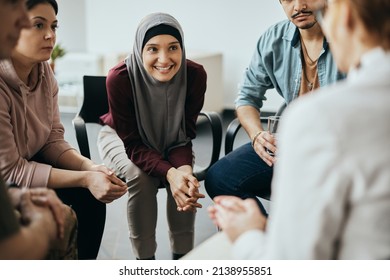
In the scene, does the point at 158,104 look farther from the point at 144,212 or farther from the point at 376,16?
the point at 376,16

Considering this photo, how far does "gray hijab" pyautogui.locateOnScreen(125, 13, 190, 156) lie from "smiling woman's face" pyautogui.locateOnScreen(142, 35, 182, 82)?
0.04m

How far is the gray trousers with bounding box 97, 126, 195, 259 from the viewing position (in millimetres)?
1977

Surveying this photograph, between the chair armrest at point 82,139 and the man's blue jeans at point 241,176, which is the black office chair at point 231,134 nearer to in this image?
the man's blue jeans at point 241,176

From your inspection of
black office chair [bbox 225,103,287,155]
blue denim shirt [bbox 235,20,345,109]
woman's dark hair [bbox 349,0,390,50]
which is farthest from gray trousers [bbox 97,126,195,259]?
woman's dark hair [bbox 349,0,390,50]

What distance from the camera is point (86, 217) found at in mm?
1811

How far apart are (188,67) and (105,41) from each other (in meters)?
3.62

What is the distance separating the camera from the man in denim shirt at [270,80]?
6.28 feet

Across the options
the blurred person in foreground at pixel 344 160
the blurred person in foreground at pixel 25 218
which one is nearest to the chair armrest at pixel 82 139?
the blurred person in foreground at pixel 25 218

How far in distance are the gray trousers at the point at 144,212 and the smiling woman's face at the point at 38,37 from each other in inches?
21.1

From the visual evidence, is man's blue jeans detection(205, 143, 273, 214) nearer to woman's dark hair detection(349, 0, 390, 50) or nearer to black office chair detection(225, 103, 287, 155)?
black office chair detection(225, 103, 287, 155)
